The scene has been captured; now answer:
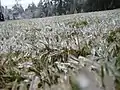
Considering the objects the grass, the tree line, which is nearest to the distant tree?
the tree line

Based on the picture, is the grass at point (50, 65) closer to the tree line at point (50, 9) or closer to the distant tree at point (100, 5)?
the tree line at point (50, 9)

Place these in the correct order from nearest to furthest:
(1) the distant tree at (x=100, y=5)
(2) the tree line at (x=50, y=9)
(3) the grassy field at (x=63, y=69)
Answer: (3) the grassy field at (x=63, y=69)
(2) the tree line at (x=50, y=9)
(1) the distant tree at (x=100, y=5)

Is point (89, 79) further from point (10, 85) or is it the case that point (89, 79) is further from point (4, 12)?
point (4, 12)

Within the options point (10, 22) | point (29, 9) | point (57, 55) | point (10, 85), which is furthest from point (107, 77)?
point (10, 22)

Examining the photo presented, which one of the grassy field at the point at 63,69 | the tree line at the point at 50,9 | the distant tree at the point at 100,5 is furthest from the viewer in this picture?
the distant tree at the point at 100,5

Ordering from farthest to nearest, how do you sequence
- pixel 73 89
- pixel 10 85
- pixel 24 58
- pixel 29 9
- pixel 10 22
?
pixel 10 22 → pixel 29 9 → pixel 24 58 → pixel 10 85 → pixel 73 89

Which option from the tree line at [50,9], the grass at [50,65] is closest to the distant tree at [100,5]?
the tree line at [50,9]

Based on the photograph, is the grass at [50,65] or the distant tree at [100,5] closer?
the grass at [50,65]

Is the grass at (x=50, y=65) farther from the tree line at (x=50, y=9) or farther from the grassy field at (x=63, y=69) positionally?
the tree line at (x=50, y=9)

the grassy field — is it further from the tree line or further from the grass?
the tree line

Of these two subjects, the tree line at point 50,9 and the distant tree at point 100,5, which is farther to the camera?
the distant tree at point 100,5

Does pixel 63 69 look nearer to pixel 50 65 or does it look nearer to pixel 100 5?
pixel 50 65

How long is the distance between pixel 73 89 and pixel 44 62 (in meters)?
0.30

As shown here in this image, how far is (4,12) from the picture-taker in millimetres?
3375
